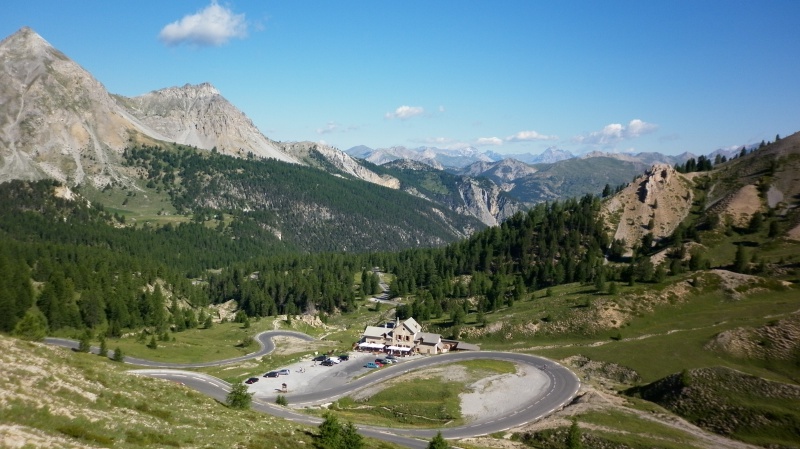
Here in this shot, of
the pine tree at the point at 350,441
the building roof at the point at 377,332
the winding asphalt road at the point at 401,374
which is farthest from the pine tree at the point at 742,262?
the pine tree at the point at 350,441

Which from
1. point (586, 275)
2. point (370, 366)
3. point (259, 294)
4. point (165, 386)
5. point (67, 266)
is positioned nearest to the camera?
point (165, 386)

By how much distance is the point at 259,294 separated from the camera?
19225cm

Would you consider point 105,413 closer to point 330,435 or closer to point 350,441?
point 330,435

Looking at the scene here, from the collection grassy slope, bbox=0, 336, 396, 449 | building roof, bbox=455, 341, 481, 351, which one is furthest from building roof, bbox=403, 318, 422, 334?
grassy slope, bbox=0, 336, 396, 449

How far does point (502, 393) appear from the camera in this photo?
85.9m

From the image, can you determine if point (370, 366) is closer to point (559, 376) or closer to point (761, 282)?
point (559, 376)

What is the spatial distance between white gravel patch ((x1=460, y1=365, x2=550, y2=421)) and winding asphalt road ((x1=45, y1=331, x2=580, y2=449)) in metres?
1.03

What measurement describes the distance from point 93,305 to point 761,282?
183092 mm

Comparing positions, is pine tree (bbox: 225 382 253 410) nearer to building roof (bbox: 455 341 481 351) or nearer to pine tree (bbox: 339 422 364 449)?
pine tree (bbox: 339 422 364 449)

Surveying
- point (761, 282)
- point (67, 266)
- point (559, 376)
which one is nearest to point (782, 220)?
point (761, 282)

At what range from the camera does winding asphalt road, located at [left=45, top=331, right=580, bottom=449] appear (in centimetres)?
6838

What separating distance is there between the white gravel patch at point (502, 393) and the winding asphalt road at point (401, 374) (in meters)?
1.03

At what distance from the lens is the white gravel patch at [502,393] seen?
7938 centimetres

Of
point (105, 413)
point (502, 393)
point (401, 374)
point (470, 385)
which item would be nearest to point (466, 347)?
point (401, 374)
